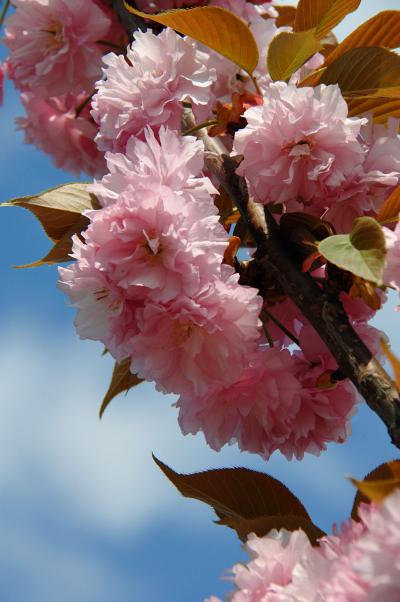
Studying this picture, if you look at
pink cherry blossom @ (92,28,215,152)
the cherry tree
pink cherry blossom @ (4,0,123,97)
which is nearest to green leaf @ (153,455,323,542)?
the cherry tree

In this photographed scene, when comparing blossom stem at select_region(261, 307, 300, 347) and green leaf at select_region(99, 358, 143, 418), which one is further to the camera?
green leaf at select_region(99, 358, 143, 418)

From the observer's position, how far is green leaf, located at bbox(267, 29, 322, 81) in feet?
3.97

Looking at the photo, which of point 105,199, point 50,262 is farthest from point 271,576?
point 50,262

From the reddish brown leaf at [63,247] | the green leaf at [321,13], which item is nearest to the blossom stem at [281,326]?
the reddish brown leaf at [63,247]

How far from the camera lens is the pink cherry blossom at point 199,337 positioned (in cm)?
102

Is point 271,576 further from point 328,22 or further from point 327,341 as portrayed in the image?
point 328,22

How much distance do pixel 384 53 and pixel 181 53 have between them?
0.98ft

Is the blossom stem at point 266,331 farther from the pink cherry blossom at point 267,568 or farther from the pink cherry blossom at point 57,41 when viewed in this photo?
the pink cherry blossom at point 57,41

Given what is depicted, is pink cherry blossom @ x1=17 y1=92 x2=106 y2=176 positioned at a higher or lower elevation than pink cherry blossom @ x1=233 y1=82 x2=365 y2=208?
higher

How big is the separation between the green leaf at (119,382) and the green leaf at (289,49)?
534 mm

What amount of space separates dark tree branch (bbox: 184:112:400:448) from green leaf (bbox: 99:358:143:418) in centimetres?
37

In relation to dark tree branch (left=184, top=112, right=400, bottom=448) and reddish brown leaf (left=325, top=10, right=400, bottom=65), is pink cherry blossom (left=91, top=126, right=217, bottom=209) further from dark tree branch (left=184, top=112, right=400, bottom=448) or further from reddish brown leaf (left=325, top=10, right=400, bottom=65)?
reddish brown leaf (left=325, top=10, right=400, bottom=65)

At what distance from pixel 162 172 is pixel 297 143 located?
0.19 metres

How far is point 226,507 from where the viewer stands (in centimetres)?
110
